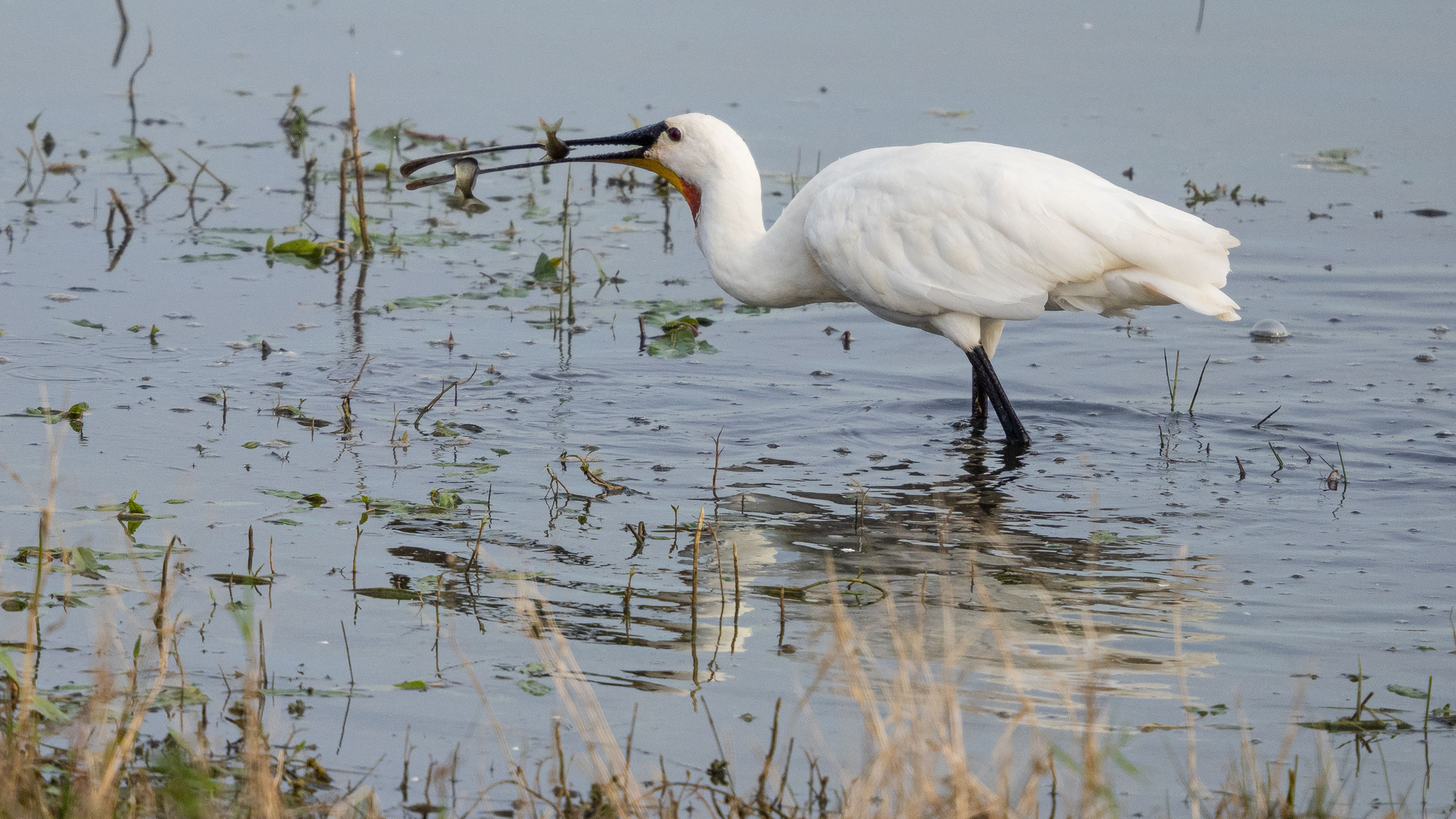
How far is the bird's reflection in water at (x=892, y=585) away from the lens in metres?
4.60

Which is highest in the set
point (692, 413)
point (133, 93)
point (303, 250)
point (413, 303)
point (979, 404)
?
point (133, 93)

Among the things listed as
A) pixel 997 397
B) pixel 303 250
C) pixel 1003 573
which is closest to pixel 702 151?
pixel 997 397

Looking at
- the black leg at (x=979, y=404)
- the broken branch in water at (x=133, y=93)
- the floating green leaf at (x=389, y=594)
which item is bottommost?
the floating green leaf at (x=389, y=594)

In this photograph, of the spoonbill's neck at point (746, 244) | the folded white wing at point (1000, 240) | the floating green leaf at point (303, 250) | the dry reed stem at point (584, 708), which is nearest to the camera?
the dry reed stem at point (584, 708)

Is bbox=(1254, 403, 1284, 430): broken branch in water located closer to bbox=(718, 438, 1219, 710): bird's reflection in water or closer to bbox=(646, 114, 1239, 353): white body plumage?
bbox=(646, 114, 1239, 353): white body plumage

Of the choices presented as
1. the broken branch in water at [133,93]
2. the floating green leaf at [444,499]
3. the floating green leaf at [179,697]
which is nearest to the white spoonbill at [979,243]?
the floating green leaf at [444,499]

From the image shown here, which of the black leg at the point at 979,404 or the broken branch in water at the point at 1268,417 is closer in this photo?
the broken branch in water at the point at 1268,417

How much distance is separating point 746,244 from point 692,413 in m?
0.74

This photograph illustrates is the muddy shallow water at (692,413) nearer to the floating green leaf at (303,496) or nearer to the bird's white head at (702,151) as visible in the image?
the floating green leaf at (303,496)

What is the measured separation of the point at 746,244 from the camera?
276 inches

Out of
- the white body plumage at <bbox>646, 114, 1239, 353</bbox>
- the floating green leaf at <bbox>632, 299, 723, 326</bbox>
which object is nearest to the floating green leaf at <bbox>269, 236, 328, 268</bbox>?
the floating green leaf at <bbox>632, 299, 723, 326</bbox>

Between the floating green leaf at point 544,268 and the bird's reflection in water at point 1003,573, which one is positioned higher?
the floating green leaf at point 544,268

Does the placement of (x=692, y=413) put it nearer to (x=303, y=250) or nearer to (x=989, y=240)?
(x=989, y=240)

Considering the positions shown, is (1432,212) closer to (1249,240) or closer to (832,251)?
(1249,240)
